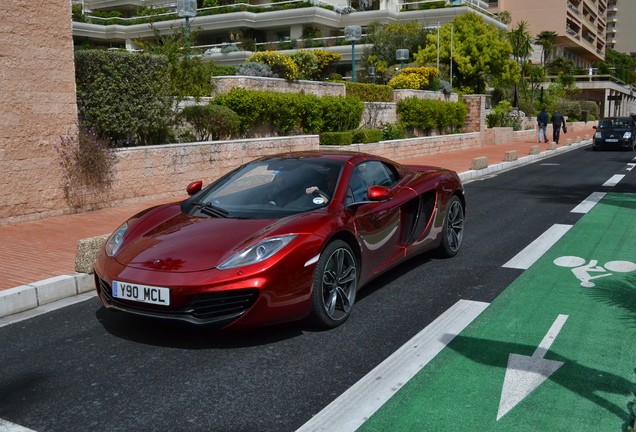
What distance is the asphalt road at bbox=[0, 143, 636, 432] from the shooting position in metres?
3.60

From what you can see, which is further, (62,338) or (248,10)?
(248,10)

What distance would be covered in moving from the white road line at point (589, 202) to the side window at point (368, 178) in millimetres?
6072

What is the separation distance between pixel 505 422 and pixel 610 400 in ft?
2.37

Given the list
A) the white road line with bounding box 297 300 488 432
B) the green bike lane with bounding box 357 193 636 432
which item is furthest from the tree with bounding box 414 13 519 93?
the white road line with bounding box 297 300 488 432

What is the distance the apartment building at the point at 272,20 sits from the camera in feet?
180

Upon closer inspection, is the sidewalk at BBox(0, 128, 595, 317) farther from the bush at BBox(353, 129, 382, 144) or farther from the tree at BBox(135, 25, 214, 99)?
the bush at BBox(353, 129, 382, 144)

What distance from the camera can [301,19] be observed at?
182 feet

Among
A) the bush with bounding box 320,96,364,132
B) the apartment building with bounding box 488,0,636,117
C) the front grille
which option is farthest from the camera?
the apartment building with bounding box 488,0,636,117

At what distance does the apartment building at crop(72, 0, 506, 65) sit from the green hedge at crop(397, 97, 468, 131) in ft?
81.1

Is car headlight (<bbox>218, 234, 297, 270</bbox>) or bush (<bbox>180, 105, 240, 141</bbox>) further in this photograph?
bush (<bbox>180, 105, 240, 141</bbox>)

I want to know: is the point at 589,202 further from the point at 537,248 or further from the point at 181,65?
the point at 181,65

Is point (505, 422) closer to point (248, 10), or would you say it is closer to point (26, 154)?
point (26, 154)

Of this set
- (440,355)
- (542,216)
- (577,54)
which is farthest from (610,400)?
(577,54)

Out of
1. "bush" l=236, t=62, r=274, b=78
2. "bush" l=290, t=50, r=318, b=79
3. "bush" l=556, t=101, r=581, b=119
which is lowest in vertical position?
"bush" l=556, t=101, r=581, b=119
